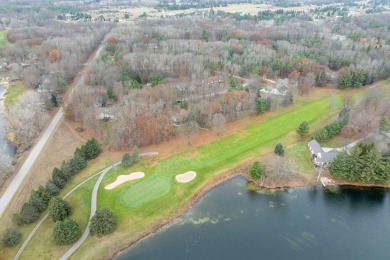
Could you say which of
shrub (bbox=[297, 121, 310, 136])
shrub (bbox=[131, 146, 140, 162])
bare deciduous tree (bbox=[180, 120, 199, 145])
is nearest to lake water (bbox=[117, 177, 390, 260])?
bare deciduous tree (bbox=[180, 120, 199, 145])

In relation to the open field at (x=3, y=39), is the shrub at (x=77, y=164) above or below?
below

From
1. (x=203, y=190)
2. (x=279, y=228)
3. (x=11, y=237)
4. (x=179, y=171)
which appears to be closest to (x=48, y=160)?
(x=11, y=237)

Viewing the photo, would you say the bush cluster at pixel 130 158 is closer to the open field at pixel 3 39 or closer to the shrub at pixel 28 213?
the shrub at pixel 28 213

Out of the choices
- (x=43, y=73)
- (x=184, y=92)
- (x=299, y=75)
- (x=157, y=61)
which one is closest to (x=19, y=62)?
(x=43, y=73)

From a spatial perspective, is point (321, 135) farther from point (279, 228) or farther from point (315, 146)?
point (279, 228)

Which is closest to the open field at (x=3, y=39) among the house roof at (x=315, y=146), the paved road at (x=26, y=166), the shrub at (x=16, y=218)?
the paved road at (x=26, y=166)

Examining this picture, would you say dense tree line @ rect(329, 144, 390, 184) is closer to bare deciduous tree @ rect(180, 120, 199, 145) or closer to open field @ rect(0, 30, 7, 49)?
bare deciduous tree @ rect(180, 120, 199, 145)
